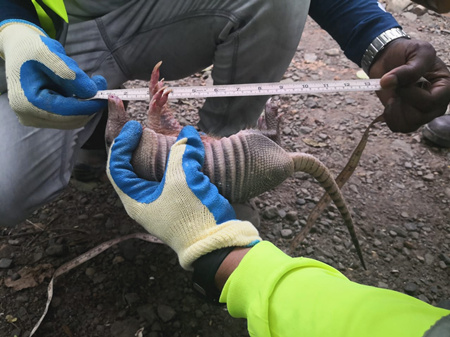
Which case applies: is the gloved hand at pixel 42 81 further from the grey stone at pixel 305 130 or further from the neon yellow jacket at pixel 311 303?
the grey stone at pixel 305 130

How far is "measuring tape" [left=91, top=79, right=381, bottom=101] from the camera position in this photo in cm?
151

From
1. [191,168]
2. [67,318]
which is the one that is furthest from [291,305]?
[67,318]

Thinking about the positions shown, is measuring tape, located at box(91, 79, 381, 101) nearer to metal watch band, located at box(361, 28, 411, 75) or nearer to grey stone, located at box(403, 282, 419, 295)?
metal watch band, located at box(361, 28, 411, 75)

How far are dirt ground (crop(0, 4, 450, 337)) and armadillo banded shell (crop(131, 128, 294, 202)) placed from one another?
1.81 ft

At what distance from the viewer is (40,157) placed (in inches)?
63.2

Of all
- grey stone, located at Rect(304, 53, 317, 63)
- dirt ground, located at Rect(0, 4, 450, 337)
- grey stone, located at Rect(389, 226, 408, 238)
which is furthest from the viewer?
grey stone, located at Rect(304, 53, 317, 63)

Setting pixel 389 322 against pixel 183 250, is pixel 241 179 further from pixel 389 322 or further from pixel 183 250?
pixel 389 322

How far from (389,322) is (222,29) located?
1373 millimetres

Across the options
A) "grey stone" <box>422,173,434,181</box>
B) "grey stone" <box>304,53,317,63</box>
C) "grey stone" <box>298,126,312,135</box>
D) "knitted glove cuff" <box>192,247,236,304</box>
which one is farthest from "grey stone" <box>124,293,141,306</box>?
"grey stone" <box>304,53,317,63</box>

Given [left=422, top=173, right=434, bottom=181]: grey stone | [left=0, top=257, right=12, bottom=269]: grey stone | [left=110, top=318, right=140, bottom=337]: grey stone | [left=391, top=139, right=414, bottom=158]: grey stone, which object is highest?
[left=391, top=139, right=414, bottom=158]: grey stone

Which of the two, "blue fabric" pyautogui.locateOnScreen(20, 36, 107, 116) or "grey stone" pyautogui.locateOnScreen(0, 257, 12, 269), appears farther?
"grey stone" pyautogui.locateOnScreen(0, 257, 12, 269)

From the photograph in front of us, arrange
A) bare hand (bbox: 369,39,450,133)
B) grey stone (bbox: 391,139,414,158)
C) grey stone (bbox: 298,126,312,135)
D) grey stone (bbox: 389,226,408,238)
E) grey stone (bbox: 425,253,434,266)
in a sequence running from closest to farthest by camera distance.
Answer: bare hand (bbox: 369,39,450,133), grey stone (bbox: 425,253,434,266), grey stone (bbox: 389,226,408,238), grey stone (bbox: 391,139,414,158), grey stone (bbox: 298,126,312,135)

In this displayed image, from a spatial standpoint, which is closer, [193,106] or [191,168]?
[191,168]

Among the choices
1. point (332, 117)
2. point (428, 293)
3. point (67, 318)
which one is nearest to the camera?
point (67, 318)
